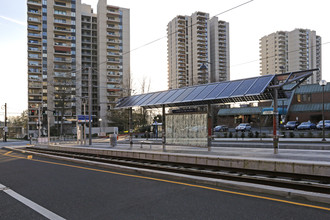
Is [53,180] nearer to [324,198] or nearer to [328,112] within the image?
[324,198]

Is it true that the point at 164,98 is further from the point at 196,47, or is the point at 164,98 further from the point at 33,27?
the point at 196,47

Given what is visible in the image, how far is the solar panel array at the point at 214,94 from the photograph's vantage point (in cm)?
1250

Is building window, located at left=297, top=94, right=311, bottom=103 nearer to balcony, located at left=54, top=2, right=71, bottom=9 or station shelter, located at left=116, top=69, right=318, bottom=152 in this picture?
station shelter, located at left=116, top=69, right=318, bottom=152

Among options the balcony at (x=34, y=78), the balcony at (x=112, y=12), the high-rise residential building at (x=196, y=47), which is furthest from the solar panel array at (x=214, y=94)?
the high-rise residential building at (x=196, y=47)

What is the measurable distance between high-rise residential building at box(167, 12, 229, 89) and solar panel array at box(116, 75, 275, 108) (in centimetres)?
10310

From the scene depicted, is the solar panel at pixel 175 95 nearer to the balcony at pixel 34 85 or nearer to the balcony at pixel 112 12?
the balcony at pixel 34 85

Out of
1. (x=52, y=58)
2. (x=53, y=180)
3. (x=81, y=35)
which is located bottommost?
(x=53, y=180)

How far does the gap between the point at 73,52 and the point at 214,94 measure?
78113 mm

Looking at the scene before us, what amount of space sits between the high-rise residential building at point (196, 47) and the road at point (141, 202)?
369 feet

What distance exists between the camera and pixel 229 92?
1331cm

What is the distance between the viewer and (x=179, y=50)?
124 metres

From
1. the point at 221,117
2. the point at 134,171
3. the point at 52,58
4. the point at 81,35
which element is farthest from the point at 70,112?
the point at 134,171

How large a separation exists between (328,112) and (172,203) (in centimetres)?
5391

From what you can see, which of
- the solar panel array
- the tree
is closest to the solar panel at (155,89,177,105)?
the solar panel array
